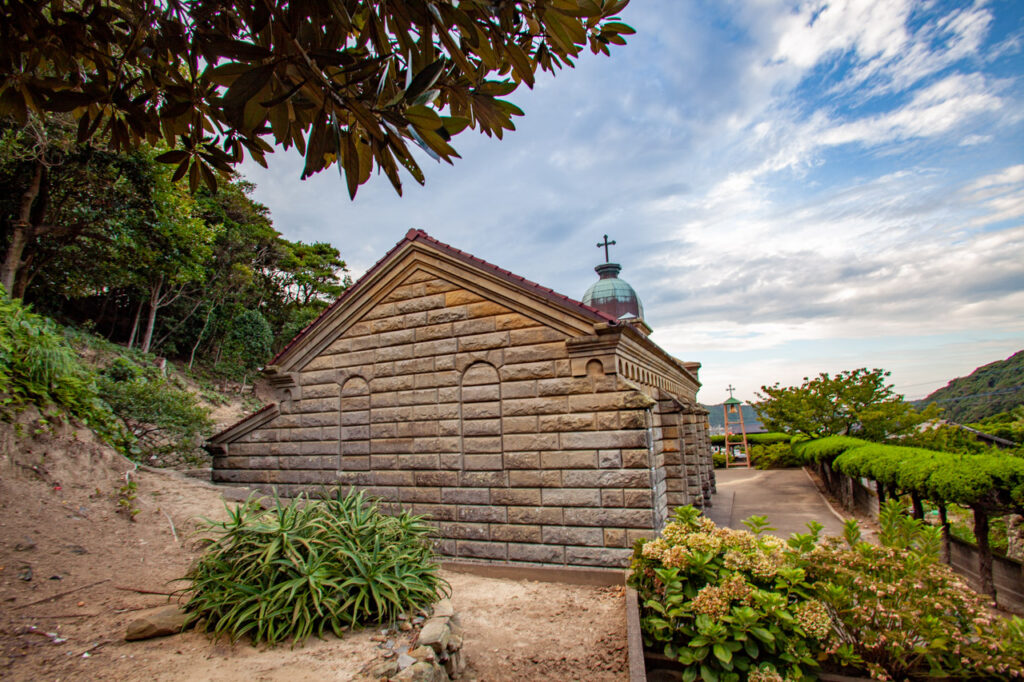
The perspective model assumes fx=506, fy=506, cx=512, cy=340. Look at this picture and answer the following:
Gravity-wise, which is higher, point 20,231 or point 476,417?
point 20,231

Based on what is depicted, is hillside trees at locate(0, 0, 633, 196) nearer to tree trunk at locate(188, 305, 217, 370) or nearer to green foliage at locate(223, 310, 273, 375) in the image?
tree trunk at locate(188, 305, 217, 370)

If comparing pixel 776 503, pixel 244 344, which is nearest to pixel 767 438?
pixel 776 503

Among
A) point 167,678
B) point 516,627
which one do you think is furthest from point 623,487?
point 167,678

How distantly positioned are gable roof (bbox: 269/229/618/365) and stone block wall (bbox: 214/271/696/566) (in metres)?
0.51

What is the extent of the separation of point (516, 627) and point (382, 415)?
15.0 ft

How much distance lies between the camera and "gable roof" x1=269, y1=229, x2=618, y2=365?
7.95m

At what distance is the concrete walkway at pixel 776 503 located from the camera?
12.9m

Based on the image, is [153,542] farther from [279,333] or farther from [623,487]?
[279,333]

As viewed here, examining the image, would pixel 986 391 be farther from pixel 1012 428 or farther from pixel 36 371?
pixel 36 371

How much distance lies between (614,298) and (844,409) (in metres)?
11.1

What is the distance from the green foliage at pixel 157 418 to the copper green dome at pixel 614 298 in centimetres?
1486

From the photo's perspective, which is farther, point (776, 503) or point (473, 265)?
point (776, 503)

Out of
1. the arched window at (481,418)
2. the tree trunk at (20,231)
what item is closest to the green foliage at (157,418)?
Result: the tree trunk at (20,231)

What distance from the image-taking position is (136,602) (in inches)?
199
